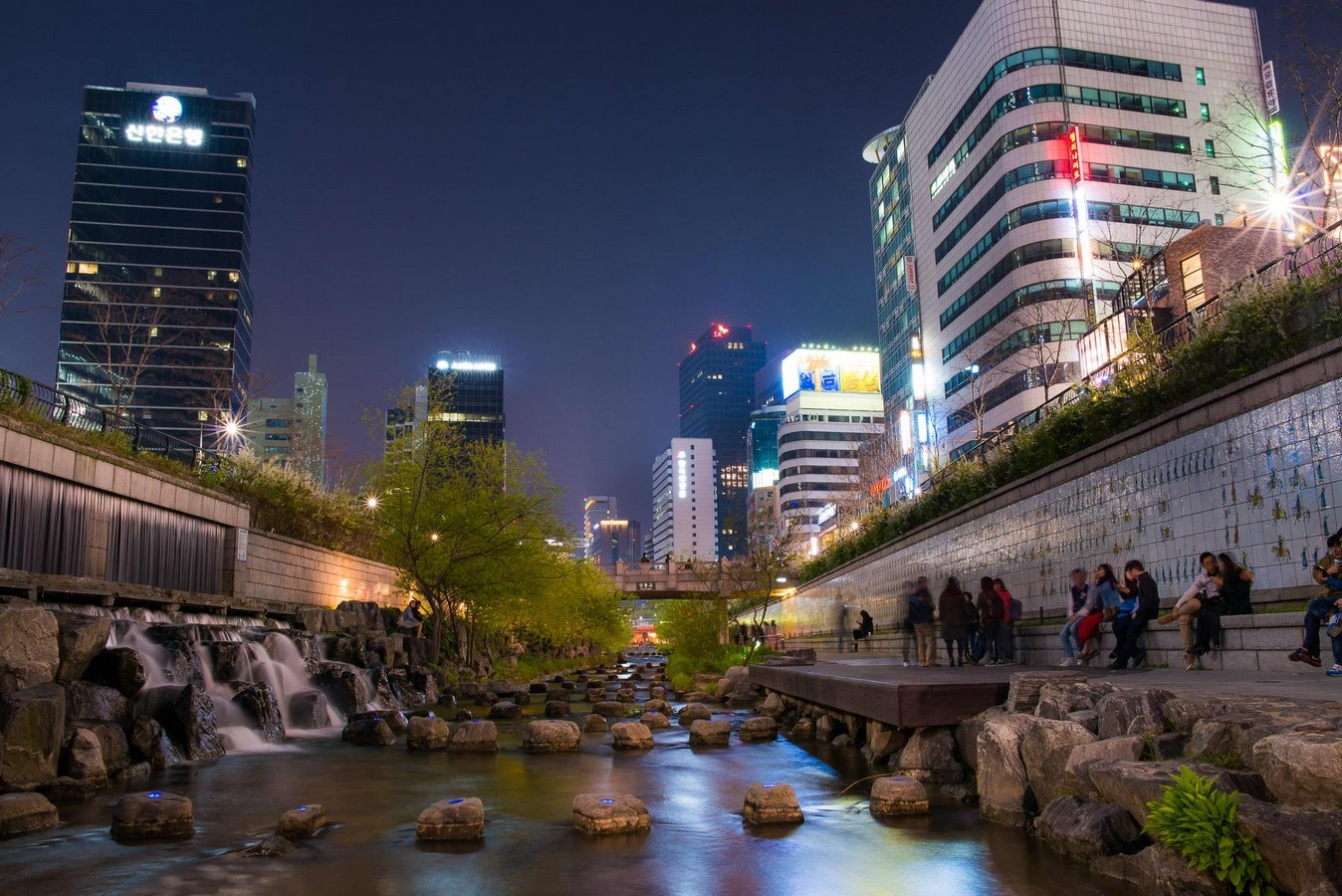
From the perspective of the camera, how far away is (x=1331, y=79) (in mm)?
26781

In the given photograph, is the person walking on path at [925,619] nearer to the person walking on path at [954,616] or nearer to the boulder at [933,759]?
the person walking on path at [954,616]

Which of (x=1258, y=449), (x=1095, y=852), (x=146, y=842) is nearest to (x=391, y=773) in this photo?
(x=146, y=842)

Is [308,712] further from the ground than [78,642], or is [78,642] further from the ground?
[78,642]

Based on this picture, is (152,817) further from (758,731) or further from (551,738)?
(758,731)

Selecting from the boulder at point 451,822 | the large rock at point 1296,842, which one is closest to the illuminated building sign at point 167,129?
the boulder at point 451,822

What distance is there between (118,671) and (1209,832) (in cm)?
1522

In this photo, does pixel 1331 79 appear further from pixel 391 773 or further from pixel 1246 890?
pixel 391 773

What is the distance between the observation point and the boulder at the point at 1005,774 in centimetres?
935

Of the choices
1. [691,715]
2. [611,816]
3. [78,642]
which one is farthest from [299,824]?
[691,715]

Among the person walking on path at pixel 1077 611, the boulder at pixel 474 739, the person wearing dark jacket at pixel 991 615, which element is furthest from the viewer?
the person wearing dark jacket at pixel 991 615

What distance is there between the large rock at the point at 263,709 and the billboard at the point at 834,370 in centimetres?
12805

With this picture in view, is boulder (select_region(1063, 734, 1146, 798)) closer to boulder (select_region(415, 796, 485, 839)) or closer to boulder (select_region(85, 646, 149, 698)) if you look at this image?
boulder (select_region(415, 796, 485, 839))

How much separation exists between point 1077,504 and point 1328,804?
45.7ft

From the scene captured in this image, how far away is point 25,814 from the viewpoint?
9.66 m
